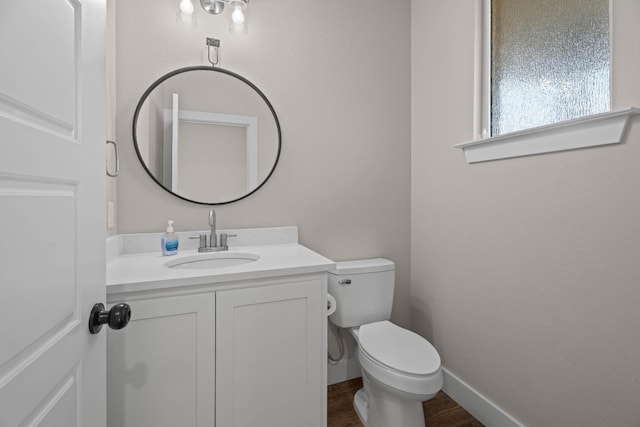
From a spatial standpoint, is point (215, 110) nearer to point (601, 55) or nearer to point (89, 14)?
point (89, 14)

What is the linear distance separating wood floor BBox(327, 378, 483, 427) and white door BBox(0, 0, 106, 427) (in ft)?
3.81

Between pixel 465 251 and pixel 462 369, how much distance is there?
65cm

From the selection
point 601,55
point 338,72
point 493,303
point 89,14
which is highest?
point 338,72

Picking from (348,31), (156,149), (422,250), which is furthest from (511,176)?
(156,149)

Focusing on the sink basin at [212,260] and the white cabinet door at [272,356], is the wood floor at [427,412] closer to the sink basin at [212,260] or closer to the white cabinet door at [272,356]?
the white cabinet door at [272,356]

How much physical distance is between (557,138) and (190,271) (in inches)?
58.0

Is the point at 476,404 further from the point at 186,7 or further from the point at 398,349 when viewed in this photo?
the point at 186,7

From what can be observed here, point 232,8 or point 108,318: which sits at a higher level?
point 232,8

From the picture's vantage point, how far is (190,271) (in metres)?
1.09

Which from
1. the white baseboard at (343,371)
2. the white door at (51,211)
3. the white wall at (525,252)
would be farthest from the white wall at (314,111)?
the white door at (51,211)

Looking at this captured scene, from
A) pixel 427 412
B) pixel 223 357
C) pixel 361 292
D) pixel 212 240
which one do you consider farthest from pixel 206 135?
pixel 427 412

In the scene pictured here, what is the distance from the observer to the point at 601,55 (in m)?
1.07

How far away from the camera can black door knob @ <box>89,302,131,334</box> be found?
0.70 meters

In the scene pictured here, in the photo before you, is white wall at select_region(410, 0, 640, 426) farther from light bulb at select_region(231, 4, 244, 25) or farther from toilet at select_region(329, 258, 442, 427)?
light bulb at select_region(231, 4, 244, 25)
